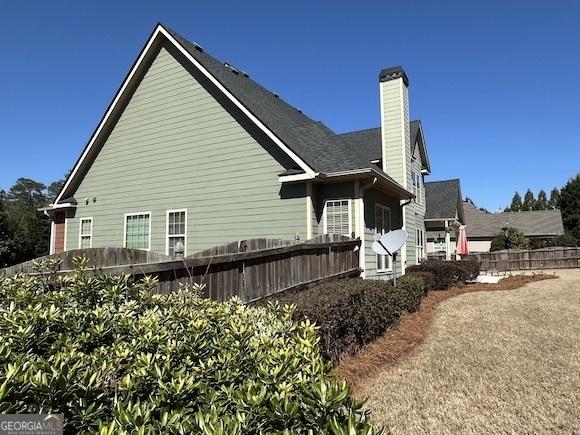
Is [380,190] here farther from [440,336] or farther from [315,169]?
[440,336]

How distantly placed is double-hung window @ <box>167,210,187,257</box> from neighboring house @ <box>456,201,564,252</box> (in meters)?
38.9

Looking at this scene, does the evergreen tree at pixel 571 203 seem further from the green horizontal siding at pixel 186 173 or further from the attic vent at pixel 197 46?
the attic vent at pixel 197 46

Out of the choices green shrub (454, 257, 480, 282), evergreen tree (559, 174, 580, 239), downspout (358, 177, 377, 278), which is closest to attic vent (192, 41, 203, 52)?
downspout (358, 177, 377, 278)

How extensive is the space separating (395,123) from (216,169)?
21.6 ft

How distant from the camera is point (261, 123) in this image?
1061 cm

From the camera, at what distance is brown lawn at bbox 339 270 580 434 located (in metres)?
4.27

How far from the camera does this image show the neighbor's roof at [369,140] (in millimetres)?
14727

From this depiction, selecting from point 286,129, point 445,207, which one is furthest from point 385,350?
point 445,207

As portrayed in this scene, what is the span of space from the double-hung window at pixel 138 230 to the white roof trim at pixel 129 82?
325 centimetres

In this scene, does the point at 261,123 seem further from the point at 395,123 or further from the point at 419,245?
the point at 419,245

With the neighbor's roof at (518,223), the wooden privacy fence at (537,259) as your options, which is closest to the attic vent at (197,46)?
the wooden privacy fence at (537,259)

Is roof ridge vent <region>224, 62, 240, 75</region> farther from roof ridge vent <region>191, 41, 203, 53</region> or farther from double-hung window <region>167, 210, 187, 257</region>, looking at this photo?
double-hung window <region>167, 210, 187, 257</region>

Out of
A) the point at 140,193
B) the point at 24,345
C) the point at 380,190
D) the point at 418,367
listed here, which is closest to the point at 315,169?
the point at 380,190

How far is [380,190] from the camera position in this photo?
39.7ft
